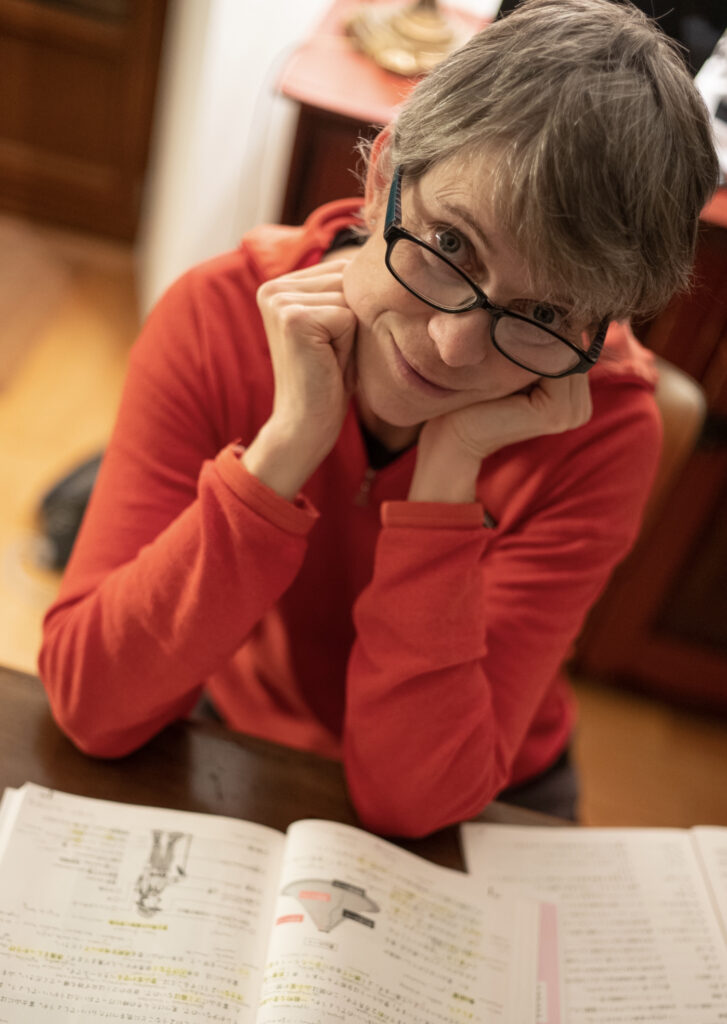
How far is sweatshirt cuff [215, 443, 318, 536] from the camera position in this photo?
2.82ft

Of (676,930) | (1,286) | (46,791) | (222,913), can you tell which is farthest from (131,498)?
(1,286)

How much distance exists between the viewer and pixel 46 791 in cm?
81

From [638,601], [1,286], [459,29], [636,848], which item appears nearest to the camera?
[636,848]

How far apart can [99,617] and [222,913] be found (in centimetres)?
30

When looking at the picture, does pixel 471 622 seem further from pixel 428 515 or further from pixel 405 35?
pixel 405 35

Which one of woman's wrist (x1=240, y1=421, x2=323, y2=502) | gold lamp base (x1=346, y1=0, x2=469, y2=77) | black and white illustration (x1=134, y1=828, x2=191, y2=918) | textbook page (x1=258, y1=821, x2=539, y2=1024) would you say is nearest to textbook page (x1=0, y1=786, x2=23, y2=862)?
black and white illustration (x1=134, y1=828, x2=191, y2=918)

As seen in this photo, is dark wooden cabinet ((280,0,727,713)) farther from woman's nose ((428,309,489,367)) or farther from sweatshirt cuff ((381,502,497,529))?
woman's nose ((428,309,489,367))

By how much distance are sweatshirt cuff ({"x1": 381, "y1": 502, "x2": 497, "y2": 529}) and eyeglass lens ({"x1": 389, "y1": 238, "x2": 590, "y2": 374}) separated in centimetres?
17

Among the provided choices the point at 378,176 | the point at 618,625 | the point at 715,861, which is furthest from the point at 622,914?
the point at 618,625

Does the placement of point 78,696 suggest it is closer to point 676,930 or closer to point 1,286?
point 676,930

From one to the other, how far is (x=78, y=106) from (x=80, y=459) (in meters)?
1.24

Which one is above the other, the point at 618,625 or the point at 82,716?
the point at 82,716

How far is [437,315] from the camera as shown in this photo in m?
0.80

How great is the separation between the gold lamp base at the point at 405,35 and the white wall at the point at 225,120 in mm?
238
